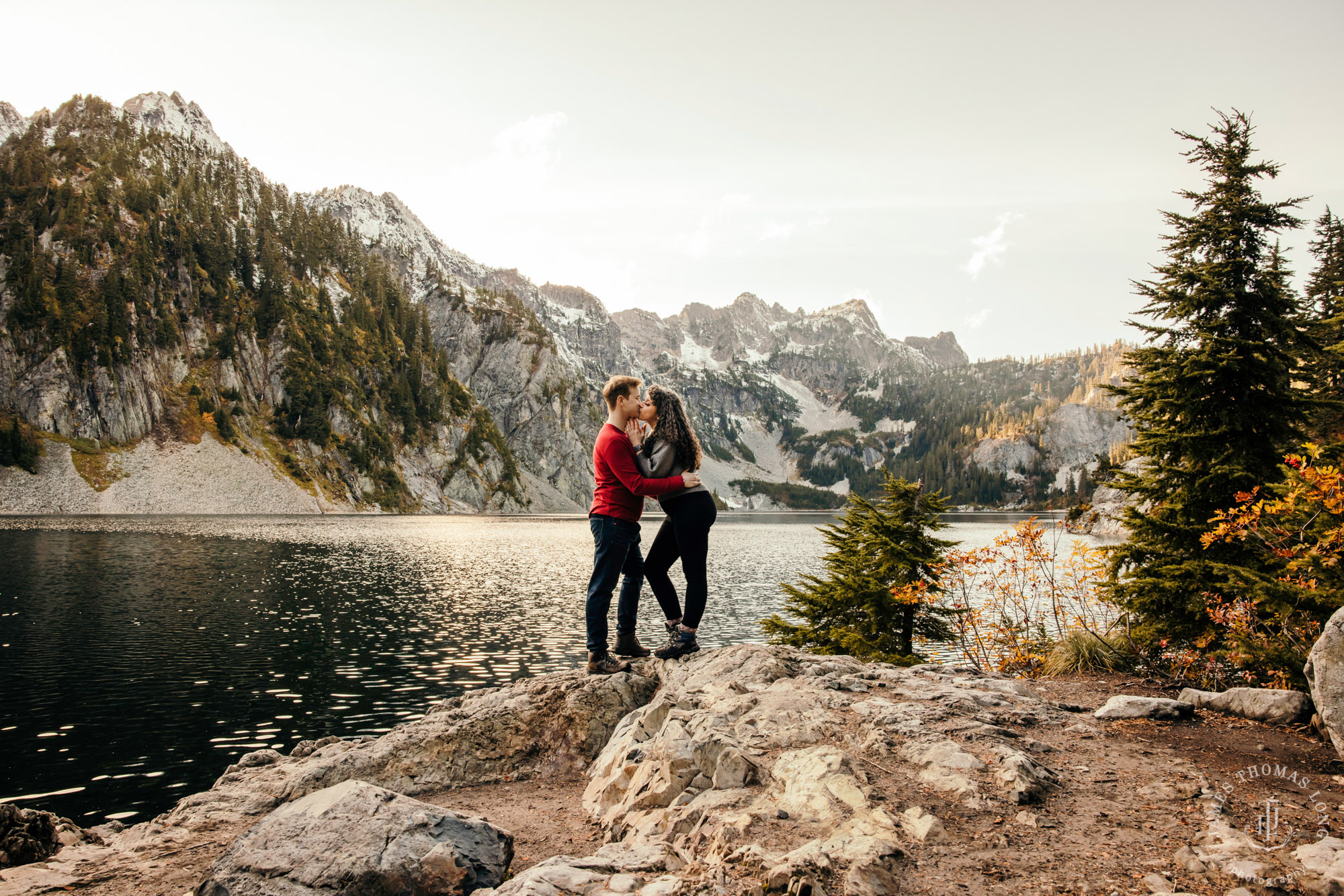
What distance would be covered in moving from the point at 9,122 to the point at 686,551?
712 ft

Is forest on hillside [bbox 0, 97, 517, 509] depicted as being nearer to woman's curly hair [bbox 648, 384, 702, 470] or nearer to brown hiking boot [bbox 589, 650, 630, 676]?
brown hiking boot [bbox 589, 650, 630, 676]

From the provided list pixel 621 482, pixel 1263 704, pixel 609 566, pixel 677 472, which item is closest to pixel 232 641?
pixel 609 566

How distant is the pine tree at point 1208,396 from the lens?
1273 centimetres

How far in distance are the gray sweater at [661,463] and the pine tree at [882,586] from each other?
30.1ft

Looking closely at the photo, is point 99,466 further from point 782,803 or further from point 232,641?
point 782,803

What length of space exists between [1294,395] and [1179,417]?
1982 millimetres

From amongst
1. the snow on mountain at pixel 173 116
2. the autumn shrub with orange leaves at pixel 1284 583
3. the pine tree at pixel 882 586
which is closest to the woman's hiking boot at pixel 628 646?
the pine tree at pixel 882 586

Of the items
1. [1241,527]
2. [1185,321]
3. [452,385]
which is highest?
[452,385]

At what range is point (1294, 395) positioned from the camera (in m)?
13.1

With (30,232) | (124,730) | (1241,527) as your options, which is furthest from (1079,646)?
(30,232)

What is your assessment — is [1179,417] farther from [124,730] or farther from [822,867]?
[124,730]

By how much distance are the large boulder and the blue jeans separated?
24.0 ft

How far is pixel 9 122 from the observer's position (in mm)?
150000

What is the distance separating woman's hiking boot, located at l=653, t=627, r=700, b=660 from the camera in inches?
389
